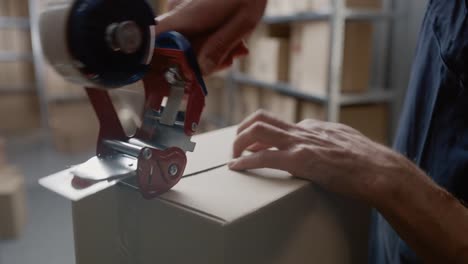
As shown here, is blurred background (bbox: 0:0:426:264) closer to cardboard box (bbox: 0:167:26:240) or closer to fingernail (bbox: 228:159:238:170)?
cardboard box (bbox: 0:167:26:240)

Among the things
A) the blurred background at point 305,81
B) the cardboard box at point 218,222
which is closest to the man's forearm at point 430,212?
the cardboard box at point 218,222

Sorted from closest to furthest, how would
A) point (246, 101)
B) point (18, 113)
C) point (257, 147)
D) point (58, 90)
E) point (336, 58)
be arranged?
point (257, 147)
point (336, 58)
point (246, 101)
point (58, 90)
point (18, 113)

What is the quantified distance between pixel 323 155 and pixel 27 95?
3979mm

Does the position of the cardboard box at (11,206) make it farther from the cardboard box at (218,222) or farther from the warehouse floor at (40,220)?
the cardboard box at (218,222)

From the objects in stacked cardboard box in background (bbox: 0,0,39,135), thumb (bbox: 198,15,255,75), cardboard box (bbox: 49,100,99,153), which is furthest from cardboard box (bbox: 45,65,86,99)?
thumb (bbox: 198,15,255,75)

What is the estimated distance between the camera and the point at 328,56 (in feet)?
6.84

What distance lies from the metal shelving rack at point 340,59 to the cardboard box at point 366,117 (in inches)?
1.2

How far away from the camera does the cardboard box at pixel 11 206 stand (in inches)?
87.4

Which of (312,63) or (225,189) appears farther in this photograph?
(312,63)

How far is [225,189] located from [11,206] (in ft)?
6.69

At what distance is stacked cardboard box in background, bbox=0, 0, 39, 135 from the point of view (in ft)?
12.3

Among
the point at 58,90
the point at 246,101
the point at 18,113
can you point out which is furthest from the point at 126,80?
the point at 18,113

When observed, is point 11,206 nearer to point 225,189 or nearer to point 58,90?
point 58,90

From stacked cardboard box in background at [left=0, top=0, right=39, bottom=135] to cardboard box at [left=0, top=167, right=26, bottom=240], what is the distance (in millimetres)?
1764
